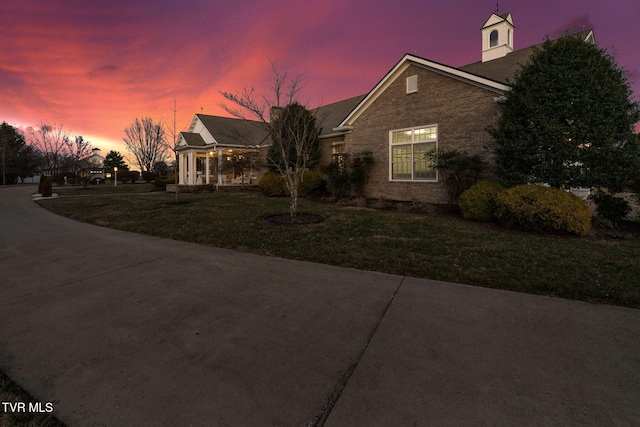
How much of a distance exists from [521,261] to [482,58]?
57.8 feet

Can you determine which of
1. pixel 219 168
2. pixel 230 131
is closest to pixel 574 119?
pixel 219 168

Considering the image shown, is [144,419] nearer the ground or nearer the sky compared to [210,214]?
nearer the ground

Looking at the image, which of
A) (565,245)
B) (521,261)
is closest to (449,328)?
(521,261)

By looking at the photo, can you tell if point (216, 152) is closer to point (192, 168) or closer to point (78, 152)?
point (192, 168)

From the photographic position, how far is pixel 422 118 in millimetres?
12469

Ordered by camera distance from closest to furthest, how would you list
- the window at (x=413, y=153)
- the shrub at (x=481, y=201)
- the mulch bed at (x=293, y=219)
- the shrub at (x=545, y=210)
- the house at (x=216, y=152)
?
the shrub at (x=545, y=210) → the mulch bed at (x=293, y=219) → the shrub at (x=481, y=201) → the window at (x=413, y=153) → the house at (x=216, y=152)

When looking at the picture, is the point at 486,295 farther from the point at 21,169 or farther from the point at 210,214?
the point at 21,169

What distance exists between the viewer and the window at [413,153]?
40.3 ft

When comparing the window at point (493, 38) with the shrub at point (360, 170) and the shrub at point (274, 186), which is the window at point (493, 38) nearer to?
the shrub at point (360, 170)

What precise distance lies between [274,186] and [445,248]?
466 inches

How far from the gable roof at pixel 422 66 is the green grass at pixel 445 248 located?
16.3 ft

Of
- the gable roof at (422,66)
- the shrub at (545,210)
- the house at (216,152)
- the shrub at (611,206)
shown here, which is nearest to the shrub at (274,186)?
the gable roof at (422,66)

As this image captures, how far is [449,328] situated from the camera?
114 inches

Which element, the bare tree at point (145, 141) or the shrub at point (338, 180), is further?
the bare tree at point (145, 141)
